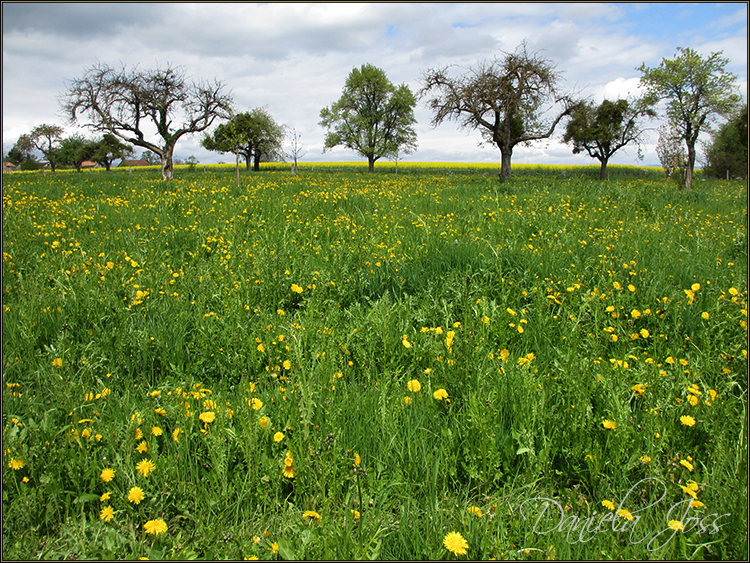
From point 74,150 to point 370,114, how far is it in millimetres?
51543

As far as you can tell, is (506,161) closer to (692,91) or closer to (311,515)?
(692,91)

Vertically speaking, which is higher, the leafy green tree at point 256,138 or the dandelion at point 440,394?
the leafy green tree at point 256,138

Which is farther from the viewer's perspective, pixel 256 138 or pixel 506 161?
pixel 256 138

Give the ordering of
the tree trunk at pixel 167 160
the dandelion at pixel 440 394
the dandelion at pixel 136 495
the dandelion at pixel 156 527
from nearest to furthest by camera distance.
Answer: the dandelion at pixel 156 527, the dandelion at pixel 136 495, the dandelion at pixel 440 394, the tree trunk at pixel 167 160

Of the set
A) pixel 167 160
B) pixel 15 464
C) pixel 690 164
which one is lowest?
pixel 15 464

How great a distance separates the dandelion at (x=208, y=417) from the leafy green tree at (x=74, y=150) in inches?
3141

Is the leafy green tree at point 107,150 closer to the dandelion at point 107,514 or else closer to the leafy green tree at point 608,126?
the leafy green tree at point 608,126

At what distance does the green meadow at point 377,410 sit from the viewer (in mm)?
1571

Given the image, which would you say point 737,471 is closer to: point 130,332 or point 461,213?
point 130,332

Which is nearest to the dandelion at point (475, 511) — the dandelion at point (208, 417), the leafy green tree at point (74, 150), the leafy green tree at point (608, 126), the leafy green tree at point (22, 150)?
the dandelion at point (208, 417)

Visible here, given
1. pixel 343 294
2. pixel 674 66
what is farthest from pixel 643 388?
pixel 674 66

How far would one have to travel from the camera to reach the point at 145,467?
→ 174cm

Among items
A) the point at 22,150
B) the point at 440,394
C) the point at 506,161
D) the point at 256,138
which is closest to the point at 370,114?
the point at 256,138

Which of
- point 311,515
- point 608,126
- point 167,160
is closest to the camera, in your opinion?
point 311,515
